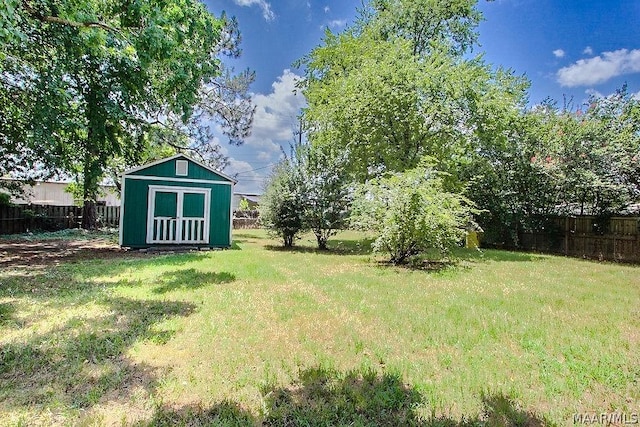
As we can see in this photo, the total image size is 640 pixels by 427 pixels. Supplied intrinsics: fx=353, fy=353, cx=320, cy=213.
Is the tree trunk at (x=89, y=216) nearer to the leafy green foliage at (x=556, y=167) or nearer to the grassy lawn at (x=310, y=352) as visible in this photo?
the grassy lawn at (x=310, y=352)

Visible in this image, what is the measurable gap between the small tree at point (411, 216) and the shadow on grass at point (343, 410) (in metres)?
5.97

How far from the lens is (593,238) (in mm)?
12102

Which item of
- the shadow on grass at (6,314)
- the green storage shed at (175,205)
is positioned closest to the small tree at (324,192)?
the green storage shed at (175,205)

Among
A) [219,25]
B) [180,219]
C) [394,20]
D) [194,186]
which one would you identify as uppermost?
[394,20]

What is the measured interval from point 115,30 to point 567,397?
8.72 metres

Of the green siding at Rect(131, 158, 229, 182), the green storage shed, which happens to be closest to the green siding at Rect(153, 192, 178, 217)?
the green storage shed

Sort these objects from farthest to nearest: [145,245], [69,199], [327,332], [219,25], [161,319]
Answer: [69,199]
[145,245]
[219,25]
[161,319]
[327,332]

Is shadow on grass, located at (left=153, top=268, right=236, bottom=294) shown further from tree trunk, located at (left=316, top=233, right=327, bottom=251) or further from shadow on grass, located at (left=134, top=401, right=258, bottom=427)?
tree trunk, located at (left=316, top=233, right=327, bottom=251)

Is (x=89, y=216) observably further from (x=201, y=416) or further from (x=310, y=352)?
(x=201, y=416)

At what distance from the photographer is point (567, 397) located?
8.77 ft

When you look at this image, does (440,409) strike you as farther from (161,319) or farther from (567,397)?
(161,319)

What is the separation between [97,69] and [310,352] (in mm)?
9773

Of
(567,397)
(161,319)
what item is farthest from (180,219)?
(567,397)

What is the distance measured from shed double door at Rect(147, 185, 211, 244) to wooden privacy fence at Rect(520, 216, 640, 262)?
12766 millimetres
